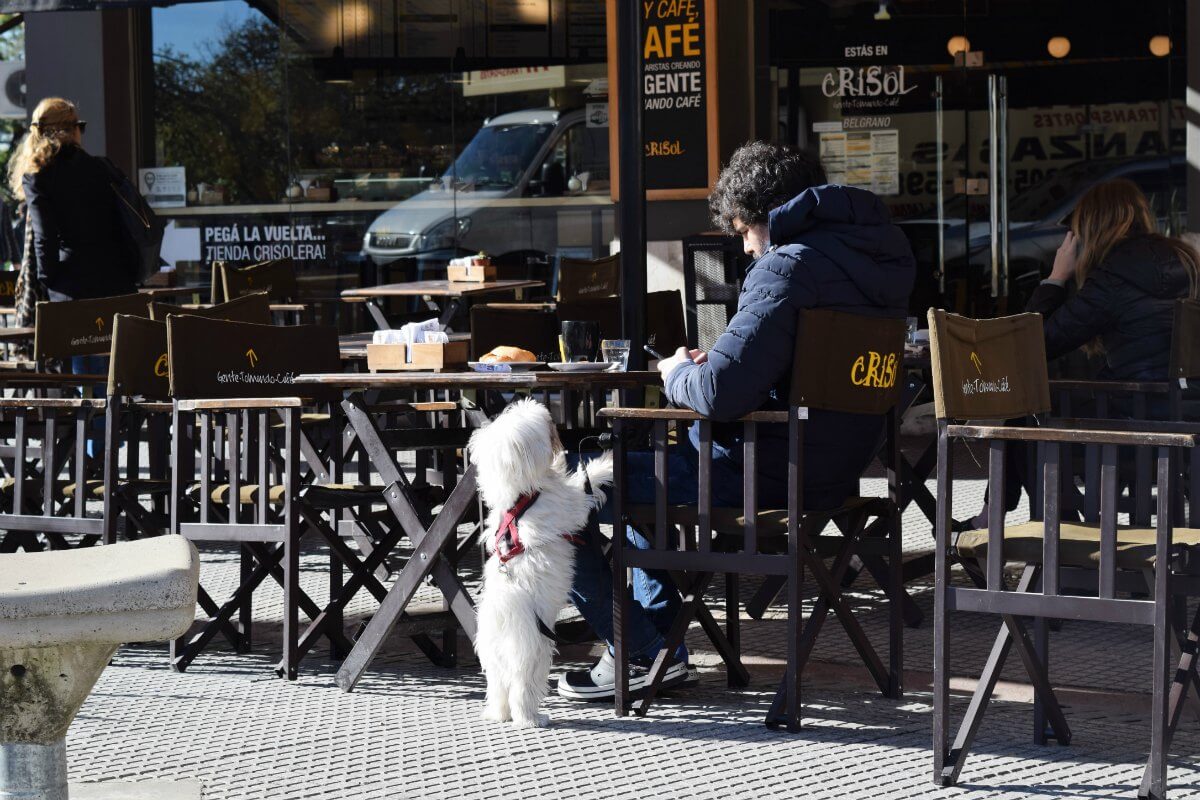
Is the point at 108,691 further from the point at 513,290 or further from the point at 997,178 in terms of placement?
the point at 997,178

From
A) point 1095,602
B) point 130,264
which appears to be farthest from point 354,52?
point 1095,602

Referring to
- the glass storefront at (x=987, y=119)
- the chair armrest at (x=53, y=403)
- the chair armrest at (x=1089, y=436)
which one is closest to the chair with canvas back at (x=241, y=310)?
the chair armrest at (x=53, y=403)

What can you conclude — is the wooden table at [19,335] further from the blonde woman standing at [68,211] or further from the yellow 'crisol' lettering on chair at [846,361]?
the yellow 'crisol' lettering on chair at [846,361]

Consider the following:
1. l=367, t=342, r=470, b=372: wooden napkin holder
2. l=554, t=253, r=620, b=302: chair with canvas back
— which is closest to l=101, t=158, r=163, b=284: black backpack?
l=554, t=253, r=620, b=302: chair with canvas back

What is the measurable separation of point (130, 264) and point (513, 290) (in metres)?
3.09

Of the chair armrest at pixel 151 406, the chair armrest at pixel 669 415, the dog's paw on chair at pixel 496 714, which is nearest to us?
the chair armrest at pixel 669 415

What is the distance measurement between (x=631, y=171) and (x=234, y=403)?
1.43m

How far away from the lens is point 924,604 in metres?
6.28

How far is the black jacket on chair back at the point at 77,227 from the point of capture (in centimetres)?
824

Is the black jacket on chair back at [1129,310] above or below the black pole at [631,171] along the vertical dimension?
below

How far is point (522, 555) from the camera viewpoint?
4648mm

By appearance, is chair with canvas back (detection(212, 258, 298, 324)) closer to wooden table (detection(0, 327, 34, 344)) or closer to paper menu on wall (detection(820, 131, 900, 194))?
wooden table (detection(0, 327, 34, 344))

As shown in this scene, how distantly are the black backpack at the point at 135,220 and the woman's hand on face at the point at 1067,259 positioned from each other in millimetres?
4345

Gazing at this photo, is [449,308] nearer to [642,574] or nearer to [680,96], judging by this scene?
[680,96]
